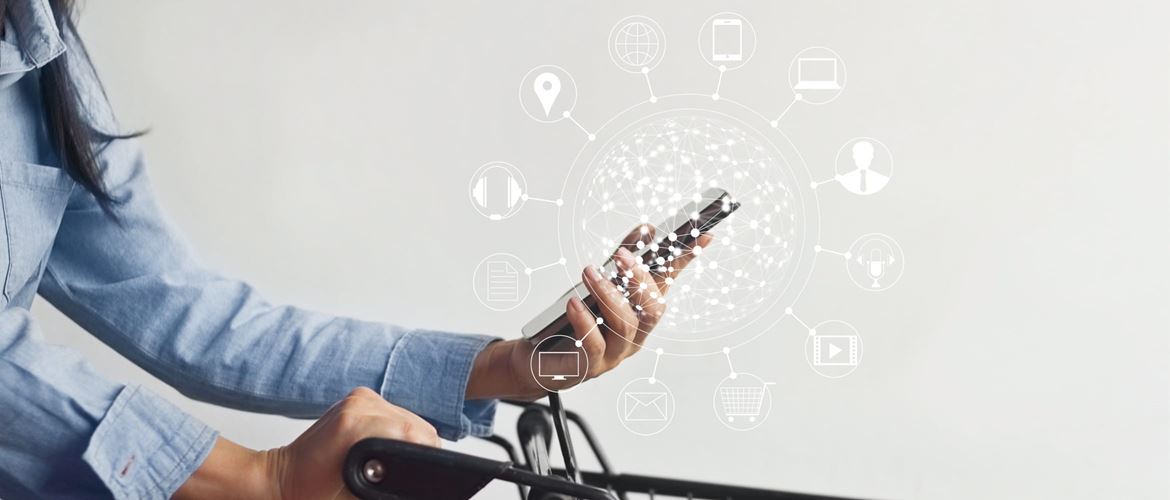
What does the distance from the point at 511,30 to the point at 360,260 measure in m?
0.29

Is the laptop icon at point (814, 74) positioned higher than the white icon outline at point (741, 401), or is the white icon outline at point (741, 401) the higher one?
the laptop icon at point (814, 74)

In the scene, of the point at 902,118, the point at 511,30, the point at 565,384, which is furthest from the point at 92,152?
the point at 902,118

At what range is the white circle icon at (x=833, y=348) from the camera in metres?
1.04

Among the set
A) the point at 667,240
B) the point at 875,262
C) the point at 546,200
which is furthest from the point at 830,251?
the point at 667,240

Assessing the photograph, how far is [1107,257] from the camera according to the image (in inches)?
40.8

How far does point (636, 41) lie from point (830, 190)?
244 mm

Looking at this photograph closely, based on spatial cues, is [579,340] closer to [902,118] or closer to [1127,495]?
[902,118]

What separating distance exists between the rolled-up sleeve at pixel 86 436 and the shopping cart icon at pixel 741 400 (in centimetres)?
60

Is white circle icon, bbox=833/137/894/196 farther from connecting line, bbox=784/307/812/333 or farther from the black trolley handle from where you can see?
the black trolley handle

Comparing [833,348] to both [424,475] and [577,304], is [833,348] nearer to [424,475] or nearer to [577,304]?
[577,304]

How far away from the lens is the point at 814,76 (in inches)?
41.2

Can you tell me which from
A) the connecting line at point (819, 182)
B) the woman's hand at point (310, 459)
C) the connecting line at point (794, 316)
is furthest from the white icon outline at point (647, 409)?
the woman's hand at point (310, 459)

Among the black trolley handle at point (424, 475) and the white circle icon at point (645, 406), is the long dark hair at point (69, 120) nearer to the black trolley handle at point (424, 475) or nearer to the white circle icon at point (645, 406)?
the black trolley handle at point (424, 475)

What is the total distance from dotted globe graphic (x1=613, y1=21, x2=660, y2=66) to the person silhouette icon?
0.72 ft
